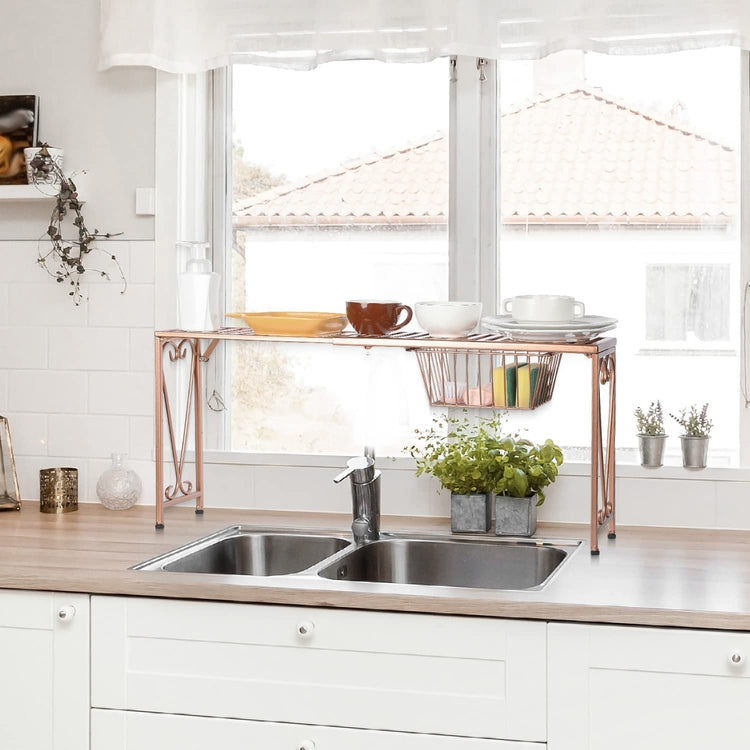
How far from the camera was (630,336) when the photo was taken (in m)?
Answer: 2.72

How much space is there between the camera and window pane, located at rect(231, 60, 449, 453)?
284cm

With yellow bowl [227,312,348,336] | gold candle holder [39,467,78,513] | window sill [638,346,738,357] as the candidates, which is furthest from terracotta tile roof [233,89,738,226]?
gold candle holder [39,467,78,513]

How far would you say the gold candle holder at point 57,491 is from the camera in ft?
9.21

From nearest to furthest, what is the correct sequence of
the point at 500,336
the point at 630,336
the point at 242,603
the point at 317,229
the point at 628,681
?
Result: the point at 628,681, the point at 242,603, the point at 500,336, the point at 630,336, the point at 317,229

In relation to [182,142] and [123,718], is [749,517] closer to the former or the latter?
[123,718]

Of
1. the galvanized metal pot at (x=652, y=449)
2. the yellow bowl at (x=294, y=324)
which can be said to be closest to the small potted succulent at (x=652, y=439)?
the galvanized metal pot at (x=652, y=449)

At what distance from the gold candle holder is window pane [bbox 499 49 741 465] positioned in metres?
1.10

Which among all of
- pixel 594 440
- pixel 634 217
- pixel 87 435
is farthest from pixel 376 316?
pixel 87 435

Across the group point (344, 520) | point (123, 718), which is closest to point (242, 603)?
point (123, 718)

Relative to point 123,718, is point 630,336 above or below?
above

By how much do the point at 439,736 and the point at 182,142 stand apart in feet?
5.23

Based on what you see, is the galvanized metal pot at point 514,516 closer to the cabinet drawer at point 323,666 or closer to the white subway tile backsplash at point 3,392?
the cabinet drawer at point 323,666

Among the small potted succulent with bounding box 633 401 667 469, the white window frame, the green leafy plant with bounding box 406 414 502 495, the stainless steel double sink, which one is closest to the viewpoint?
the stainless steel double sink

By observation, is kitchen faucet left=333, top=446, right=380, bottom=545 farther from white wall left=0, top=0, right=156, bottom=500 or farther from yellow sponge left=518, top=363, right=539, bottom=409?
white wall left=0, top=0, right=156, bottom=500
